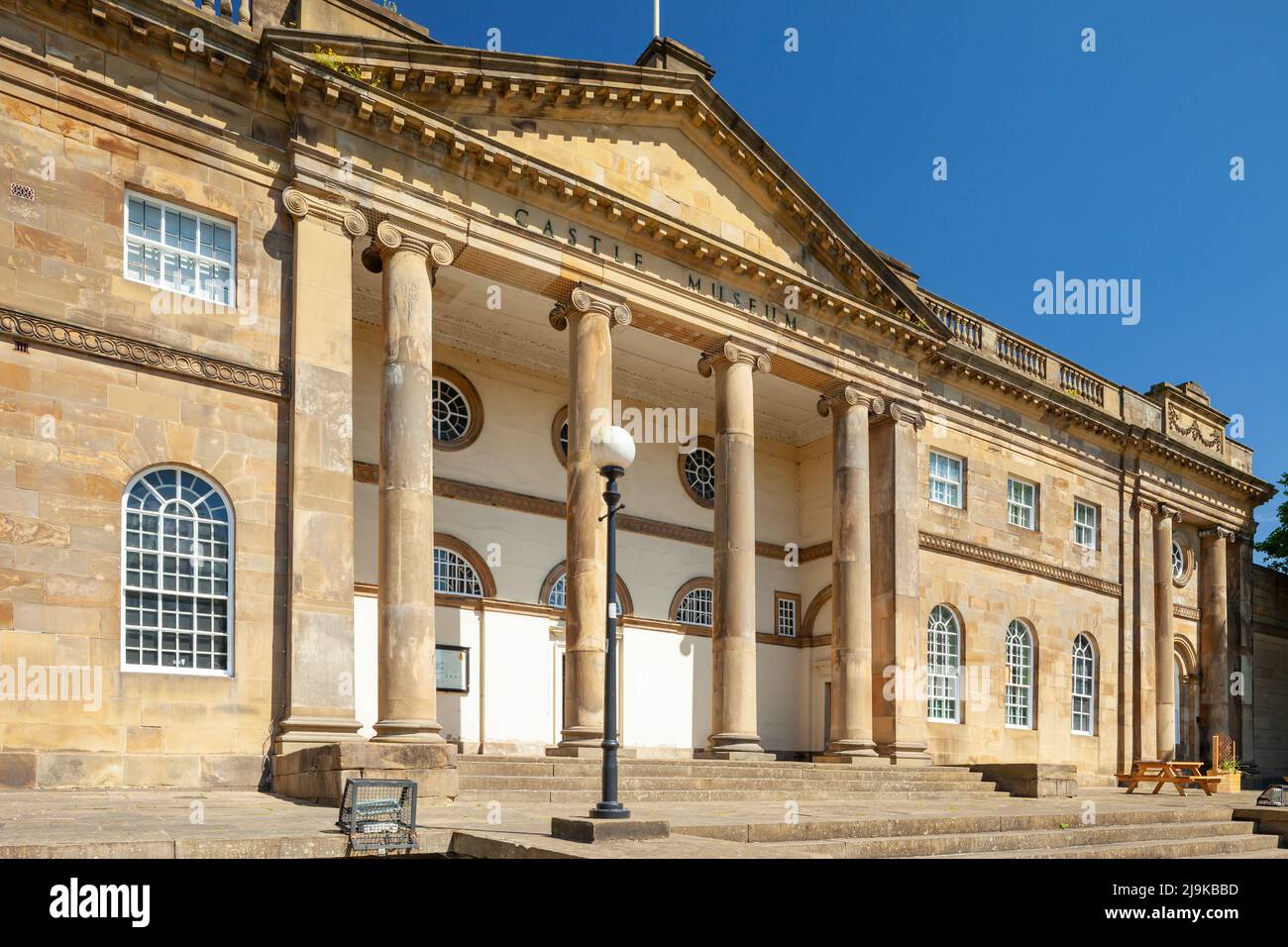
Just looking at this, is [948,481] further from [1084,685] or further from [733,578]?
[733,578]

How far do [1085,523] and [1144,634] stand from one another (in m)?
3.90

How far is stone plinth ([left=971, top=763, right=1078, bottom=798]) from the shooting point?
21.9 meters

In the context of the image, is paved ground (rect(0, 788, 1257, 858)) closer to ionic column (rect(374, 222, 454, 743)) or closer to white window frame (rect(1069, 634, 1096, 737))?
ionic column (rect(374, 222, 454, 743))

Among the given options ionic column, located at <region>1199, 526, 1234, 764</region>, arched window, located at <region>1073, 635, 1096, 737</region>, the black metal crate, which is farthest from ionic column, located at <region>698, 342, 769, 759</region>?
ionic column, located at <region>1199, 526, 1234, 764</region>

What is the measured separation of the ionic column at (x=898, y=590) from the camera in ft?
82.7

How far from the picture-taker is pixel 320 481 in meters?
17.4

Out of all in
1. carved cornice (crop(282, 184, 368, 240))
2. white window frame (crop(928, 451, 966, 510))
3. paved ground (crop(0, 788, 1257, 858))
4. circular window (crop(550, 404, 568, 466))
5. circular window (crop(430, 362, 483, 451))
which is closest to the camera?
paved ground (crop(0, 788, 1257, 858))

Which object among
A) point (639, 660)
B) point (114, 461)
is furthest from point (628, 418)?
point (114, 461)

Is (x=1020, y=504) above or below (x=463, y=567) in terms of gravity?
above

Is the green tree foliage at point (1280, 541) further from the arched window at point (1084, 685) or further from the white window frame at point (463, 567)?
the white window frame at point (463, 567)

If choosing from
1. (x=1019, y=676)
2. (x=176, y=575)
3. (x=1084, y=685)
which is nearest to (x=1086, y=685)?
(x=1084, y=685)

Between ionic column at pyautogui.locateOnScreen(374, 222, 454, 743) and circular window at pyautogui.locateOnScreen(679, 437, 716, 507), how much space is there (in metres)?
11.4

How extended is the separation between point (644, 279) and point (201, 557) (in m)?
9.75
